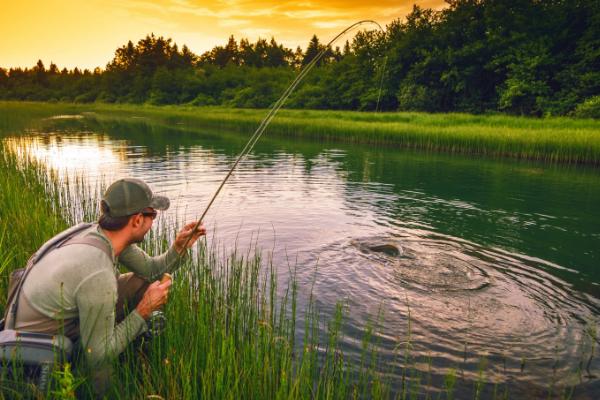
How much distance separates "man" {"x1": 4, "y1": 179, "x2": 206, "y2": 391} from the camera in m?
2.54

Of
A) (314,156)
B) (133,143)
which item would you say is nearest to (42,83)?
(133,143)

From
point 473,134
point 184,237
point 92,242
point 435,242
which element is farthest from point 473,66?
point 92,242

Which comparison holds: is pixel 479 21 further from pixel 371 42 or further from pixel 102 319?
pixel 102 319

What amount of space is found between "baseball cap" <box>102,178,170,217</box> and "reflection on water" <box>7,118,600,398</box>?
8.37ft

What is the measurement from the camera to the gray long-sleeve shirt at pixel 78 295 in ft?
8.30

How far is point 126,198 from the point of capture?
115 inches

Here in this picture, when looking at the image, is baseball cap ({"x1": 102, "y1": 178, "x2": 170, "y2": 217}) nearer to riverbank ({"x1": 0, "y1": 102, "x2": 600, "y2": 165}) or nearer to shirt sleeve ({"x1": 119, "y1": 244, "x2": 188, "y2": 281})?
shirt sleeve ({"x1": 119, "y1": 244, "x2": 188, "y2": 281})

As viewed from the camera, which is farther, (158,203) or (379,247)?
(379,247)

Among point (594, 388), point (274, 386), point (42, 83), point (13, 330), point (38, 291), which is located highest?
point (42, 83)

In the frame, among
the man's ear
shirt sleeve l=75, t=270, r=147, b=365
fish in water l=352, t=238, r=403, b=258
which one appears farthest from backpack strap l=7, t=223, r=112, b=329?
fish in water l=352, t=238, r=403, b=258

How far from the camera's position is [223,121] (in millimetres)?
A: 39938

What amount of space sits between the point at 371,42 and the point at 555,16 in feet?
64.3

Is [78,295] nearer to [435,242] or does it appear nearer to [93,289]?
[93,289]

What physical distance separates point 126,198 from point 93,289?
0.65 m
